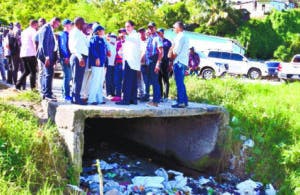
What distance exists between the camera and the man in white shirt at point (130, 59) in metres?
8.48

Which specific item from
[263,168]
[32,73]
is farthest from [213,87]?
[32,73]

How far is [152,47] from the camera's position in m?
8.98

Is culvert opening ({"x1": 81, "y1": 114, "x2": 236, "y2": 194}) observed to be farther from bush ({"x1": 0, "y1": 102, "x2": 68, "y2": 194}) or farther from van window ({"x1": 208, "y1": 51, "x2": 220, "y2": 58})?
van window ({"x1": 208, "y1": 51, "x2": 220, "y2": 58})

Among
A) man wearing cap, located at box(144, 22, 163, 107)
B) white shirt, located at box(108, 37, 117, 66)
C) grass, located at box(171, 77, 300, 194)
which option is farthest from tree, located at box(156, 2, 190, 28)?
man wearing cap, located at box(144, 22, 163, 107)

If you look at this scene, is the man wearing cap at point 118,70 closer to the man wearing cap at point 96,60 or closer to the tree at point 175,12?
the man wearing cap at point 96,60

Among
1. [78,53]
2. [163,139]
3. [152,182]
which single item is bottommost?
[152,182]

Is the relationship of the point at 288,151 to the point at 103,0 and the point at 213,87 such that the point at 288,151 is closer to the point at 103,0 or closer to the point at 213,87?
the point at 213,87

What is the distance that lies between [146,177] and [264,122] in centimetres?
342

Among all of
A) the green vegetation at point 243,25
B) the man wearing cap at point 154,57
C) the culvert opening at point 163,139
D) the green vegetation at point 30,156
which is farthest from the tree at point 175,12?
the green vegetation at point 30,156

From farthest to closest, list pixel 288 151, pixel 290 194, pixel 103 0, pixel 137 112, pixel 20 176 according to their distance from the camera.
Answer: pixel 103 0, pixel 288 151, pixel 290 194, pixel 137 112, pixel 20 176

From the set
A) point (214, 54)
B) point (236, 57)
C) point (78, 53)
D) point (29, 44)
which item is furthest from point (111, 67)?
point (236, 57)

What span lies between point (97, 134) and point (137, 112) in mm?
5162

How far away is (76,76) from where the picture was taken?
8.05m

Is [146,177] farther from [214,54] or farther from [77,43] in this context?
[214,54]
